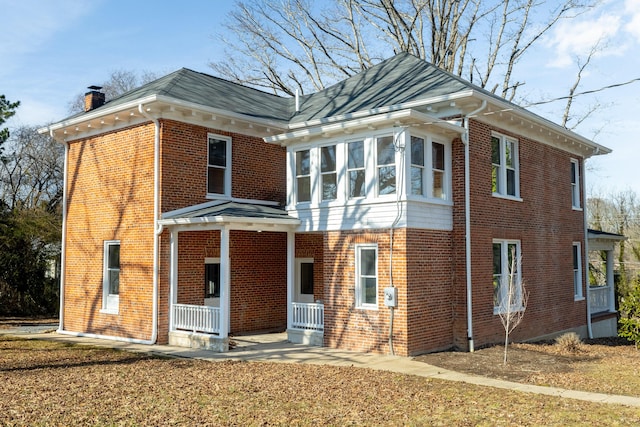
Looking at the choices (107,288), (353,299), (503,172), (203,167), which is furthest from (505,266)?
(107,288)

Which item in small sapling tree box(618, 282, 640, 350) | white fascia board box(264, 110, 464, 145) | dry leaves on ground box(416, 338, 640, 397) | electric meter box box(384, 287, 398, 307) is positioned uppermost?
white fascia board box(264, 110, 464, 145)

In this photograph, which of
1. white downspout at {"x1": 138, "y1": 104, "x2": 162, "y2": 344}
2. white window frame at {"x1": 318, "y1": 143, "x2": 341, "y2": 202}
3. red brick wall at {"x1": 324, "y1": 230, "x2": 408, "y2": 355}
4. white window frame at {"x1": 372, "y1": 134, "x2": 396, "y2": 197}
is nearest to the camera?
red brick wall at {"x1": 324, "y1": 230, "x2": 408, "y2": 355}

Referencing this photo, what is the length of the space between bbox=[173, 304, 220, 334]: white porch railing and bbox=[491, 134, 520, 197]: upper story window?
804cm

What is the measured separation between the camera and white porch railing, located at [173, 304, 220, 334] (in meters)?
14.2

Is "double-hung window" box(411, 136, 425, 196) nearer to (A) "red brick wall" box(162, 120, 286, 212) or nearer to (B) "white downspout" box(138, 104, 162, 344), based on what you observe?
(A) "red brick wall" box(162, 120, 286, 212)

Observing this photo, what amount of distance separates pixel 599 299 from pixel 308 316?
44.6 feet

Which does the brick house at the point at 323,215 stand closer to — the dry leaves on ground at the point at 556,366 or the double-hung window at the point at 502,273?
the double-hung window at the point at 502,273

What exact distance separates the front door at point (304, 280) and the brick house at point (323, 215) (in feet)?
0.12

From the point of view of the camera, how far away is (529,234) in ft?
56.2

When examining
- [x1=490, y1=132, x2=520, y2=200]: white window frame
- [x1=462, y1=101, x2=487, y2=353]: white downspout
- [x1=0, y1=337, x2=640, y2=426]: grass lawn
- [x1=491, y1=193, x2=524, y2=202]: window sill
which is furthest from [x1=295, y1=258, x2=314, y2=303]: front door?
[x1=0, y1=337, x2=640, y2=426]: grass lawn

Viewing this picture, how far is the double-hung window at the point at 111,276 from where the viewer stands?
645 inches

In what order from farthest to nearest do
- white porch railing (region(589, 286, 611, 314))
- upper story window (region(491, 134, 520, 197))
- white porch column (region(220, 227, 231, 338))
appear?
1. white porch railing (region(589, 286, 611, 314))
2. upper story window (region(491, 134, 520, 197))
3. white porch column (region(220, 227, 231, 338))

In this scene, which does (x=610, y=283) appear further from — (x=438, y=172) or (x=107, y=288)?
(x=107, y=288)

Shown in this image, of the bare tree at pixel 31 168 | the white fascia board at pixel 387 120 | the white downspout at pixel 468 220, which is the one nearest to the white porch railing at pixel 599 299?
the white downspout at pixel 468 220
